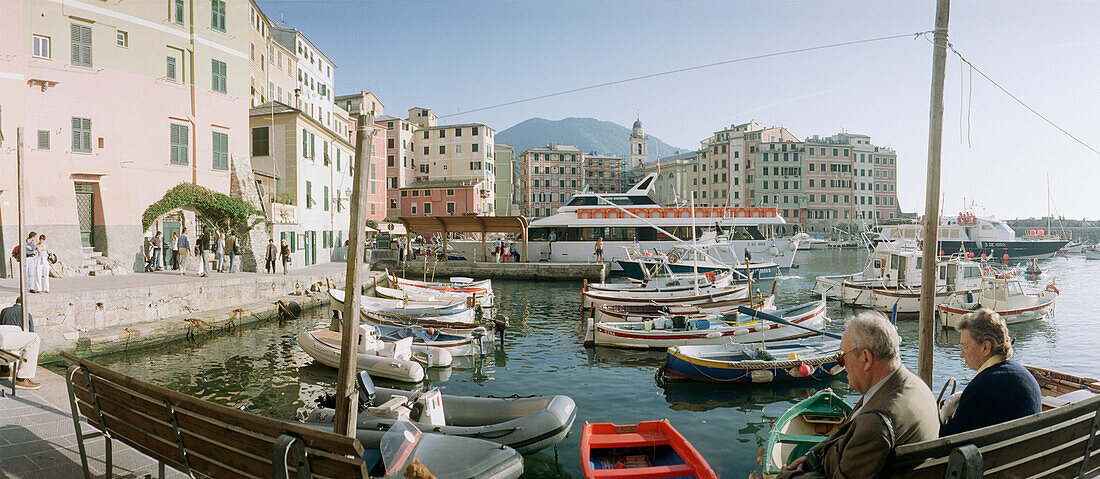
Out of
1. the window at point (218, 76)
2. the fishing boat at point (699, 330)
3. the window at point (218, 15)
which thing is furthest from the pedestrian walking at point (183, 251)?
the fishing boat at point (699, 330)

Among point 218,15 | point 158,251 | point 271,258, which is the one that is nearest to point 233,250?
point 271,258

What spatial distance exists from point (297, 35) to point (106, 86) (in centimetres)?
3576

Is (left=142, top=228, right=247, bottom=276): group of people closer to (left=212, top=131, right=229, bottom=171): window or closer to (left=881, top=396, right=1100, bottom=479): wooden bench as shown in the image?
(left=212, top=131, right=229, bottom=171): window

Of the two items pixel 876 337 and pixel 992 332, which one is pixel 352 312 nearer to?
pixel 876 337

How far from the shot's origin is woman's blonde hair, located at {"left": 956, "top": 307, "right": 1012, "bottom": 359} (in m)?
3.91

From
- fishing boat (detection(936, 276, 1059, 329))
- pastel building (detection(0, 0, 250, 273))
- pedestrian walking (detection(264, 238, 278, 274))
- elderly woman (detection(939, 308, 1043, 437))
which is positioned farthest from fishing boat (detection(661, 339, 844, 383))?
pastel building (detection(0, 0, 250, 273))

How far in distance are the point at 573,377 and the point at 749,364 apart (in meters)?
4.03

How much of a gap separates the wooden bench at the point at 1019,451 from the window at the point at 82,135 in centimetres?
2590

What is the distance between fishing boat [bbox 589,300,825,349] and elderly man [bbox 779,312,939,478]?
1115 cm

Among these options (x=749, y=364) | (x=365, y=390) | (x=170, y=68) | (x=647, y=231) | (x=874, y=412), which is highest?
(x=170, y=68)

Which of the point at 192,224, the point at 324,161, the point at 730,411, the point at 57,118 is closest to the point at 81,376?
the point at 730,411

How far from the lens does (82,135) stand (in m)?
20.5

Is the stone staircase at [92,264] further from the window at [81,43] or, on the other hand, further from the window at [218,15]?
the window at [218,15]

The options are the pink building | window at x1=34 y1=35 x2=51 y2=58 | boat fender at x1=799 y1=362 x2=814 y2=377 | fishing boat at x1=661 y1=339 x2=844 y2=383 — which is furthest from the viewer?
the pink building
